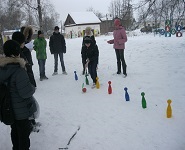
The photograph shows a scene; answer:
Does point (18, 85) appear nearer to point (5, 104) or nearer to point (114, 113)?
point (5, 104)

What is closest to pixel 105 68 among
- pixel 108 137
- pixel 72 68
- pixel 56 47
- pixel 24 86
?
pixel 72 68

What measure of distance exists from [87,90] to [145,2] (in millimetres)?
5404

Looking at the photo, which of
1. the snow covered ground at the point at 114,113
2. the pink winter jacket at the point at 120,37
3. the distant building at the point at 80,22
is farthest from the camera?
the distant building at the point at 80,22

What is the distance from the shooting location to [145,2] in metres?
9.89

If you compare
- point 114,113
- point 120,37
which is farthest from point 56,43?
point 114,113

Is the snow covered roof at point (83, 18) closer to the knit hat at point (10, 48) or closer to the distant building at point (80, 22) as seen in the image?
the distant building at point (80, 22)

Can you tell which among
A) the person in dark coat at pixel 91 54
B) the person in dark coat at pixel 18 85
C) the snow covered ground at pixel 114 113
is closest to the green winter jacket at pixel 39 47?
the snow covered ground at pixel 114 113

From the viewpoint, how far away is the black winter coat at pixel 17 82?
303 centimetres

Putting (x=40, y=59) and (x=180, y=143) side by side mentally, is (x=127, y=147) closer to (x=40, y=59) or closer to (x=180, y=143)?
(x=180, y=143)

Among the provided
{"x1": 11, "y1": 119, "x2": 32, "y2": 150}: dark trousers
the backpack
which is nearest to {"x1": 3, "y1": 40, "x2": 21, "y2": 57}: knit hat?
the backpack

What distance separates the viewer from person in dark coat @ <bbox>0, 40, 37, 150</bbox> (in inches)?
119

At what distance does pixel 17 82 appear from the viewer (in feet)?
9.96

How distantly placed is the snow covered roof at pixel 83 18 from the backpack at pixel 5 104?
5082 cm

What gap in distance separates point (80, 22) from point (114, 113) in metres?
49.5
